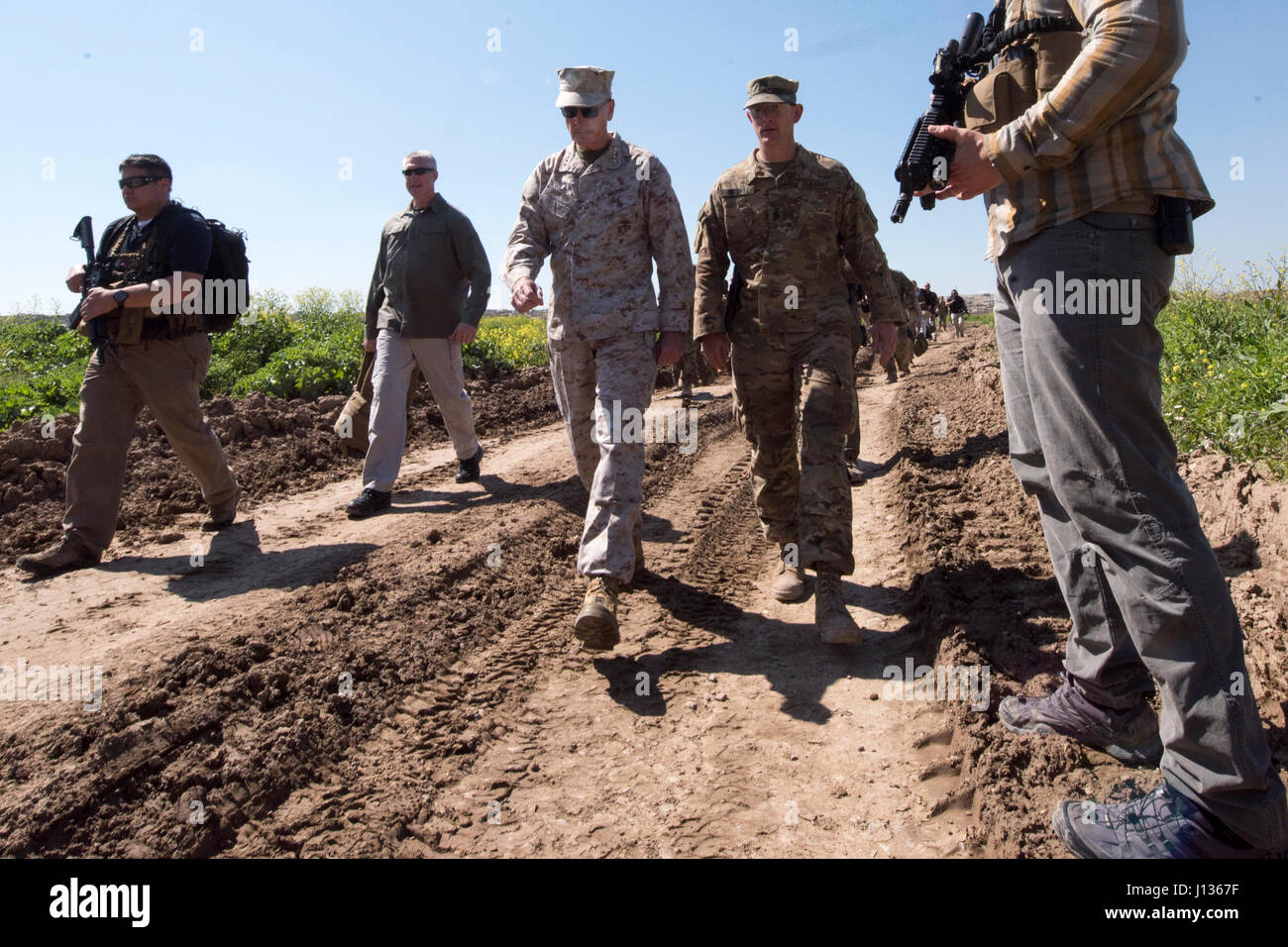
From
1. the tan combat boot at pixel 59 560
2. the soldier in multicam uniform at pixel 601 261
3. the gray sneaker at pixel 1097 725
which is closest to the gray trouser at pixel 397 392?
the tan combat boot at pixel 59 560

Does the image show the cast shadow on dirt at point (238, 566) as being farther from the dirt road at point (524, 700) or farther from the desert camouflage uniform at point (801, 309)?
the desert camouflage uniform at point (801, 309)

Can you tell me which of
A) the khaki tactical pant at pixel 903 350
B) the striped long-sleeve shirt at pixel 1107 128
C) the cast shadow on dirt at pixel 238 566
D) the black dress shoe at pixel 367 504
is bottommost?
the cast shadow on dirt at pixel 238 566

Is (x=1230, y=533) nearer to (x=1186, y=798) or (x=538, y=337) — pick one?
(x=1186, y=798)

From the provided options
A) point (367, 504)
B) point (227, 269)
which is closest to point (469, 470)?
point (367, 504)

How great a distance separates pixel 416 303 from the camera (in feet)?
21.5

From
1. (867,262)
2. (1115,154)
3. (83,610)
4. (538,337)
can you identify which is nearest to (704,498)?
(867,262)

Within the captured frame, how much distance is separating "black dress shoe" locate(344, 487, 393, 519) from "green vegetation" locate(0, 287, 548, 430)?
4476 mm

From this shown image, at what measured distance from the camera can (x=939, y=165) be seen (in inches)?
95.4

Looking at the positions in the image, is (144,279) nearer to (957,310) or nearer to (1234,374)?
(1234,374)

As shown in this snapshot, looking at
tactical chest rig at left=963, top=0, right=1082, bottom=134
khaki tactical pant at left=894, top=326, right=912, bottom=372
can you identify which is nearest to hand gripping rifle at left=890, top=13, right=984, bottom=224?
tactical chest rig at left=963, top=0, right=1082, bottom=134

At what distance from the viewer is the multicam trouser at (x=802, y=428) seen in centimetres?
402

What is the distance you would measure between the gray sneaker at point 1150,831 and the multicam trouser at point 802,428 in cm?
183

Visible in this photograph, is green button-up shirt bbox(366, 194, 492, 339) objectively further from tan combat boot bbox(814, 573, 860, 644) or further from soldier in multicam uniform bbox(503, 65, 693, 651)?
tan combat boot bbox(814, 573, 860, 644)

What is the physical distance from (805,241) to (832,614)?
177 centimetres
